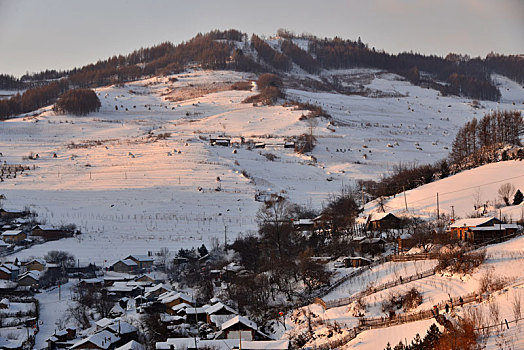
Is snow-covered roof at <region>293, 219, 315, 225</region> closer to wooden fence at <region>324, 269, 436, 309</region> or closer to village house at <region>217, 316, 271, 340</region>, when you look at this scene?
wooden fence at <region>324, 269, 436, 309</region>


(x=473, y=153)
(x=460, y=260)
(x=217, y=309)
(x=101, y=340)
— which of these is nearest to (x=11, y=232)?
(x=101, y=340)

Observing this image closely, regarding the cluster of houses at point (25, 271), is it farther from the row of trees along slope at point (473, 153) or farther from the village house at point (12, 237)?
the row of trees along slope at point (473, 153)

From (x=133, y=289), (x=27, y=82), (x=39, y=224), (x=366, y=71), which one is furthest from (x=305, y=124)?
(x=27, y=82)

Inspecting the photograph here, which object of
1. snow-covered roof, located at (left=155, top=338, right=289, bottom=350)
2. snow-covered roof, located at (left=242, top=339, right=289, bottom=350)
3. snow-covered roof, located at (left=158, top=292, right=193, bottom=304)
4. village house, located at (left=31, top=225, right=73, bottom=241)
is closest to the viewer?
snow-covered roof, located at (left=242, top=339, right=289, bottom=350)

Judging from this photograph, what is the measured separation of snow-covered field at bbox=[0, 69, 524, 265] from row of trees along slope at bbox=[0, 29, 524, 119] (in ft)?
70.6

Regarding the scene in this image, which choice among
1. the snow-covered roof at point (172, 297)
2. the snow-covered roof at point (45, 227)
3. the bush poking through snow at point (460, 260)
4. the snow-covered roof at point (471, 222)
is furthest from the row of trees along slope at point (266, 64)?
the bush poking through snow at point (460, 260)

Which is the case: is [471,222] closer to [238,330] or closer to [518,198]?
[518,198]

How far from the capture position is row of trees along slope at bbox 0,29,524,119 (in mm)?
128375

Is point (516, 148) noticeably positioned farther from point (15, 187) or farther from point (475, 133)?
point (15, 187)

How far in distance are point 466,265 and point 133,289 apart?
18103 mm

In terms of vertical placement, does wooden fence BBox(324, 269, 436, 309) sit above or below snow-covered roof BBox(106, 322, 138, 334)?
above

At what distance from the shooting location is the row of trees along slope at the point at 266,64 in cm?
12838

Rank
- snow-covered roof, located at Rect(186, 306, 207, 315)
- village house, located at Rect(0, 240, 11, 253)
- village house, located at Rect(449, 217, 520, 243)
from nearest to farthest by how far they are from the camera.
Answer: village house, located at Rect(449, 217, 520, 243) < snow-covered roof, located at Rect(186, 306, 207, 315) < village house, located at Rect(0, 240, 11, 253)

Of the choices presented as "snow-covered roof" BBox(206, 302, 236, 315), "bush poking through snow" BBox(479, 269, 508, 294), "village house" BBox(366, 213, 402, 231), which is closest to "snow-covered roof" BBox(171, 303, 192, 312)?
"snow-covered roof" BBox(206, 302, 236, 315)
